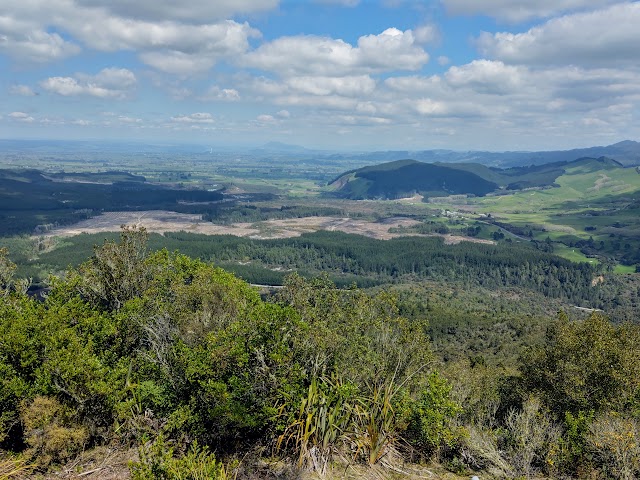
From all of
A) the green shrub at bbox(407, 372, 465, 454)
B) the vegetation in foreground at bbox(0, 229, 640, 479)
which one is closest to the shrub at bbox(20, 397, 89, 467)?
the vegetation in foreground at bbox(0, 229, 640, 479)

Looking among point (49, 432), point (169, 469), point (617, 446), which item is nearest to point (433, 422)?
point (617, 446)

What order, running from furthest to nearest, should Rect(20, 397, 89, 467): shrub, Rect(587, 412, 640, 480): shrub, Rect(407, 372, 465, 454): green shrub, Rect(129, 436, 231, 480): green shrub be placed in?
Rect(407, 372, 465, 454): green shrub
Rect(587, 412, 640, 480): shrub
Rect(20, 397, 89, 467): shrub
Rect(129, 436, 231, 480): green shrub

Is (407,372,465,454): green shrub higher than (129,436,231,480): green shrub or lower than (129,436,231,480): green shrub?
lower

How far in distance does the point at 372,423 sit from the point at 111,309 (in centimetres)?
2249

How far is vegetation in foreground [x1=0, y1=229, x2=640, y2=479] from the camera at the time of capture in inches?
712

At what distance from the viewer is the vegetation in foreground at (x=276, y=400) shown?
1808 centimetres

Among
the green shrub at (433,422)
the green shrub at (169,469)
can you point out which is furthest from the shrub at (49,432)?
the green shrub at (433,422)

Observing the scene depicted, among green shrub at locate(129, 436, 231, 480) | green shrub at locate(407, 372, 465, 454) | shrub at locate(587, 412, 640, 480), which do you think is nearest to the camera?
green shrub at locate(129, 436, 231, 480)

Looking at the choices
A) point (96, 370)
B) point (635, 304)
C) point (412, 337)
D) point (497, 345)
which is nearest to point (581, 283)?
point (635, 304)

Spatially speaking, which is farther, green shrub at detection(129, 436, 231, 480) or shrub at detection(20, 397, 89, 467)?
shrub at detection(20, 397, 89, 467)

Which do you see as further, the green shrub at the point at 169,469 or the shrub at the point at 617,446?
the shrub at the point at 617,446

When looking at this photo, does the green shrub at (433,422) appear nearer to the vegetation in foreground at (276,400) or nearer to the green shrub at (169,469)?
the vegetation in foreground at (276,400)

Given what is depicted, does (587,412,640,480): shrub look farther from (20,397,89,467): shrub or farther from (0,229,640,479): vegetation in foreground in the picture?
(20,397,89,467): shrub

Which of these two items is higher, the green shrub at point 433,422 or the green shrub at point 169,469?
the green shrub at point 169,469
